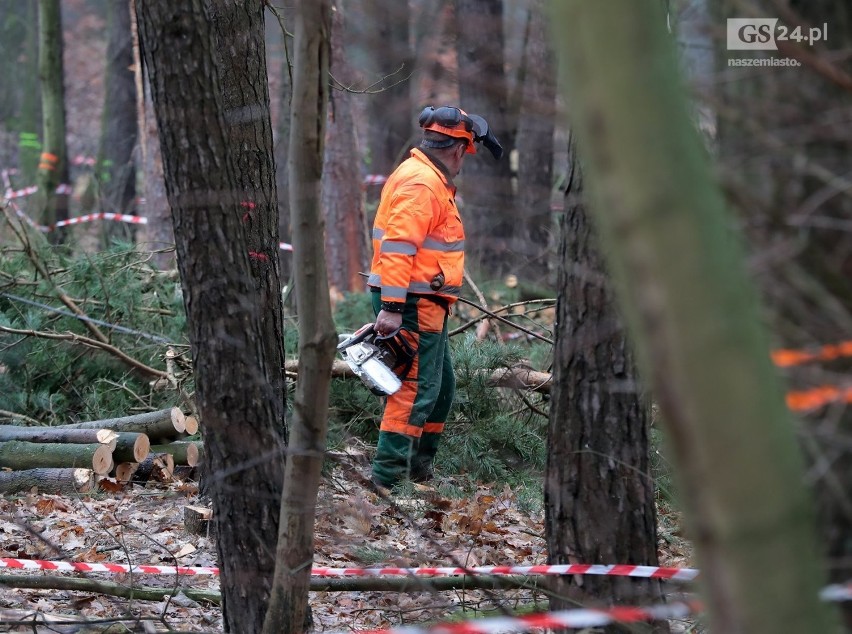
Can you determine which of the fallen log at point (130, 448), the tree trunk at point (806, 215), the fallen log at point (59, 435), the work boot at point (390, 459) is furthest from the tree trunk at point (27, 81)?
the tree trunk at point (806, 215)

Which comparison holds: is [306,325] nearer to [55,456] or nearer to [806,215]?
[806,215]

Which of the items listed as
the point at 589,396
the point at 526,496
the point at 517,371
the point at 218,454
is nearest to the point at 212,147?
the point at 218,454

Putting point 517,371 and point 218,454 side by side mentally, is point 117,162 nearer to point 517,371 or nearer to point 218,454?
point 517,371

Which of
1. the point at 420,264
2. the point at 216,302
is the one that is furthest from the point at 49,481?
the point at 216,302

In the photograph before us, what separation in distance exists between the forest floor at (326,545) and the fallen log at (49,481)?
6 centimetres

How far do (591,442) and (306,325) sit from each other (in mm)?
1041

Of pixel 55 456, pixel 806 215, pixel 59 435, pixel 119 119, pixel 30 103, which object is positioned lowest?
pixel 55 456

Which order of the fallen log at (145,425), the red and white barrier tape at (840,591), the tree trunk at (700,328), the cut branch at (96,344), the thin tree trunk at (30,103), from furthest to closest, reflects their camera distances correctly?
the thin tree trunk at (30,103)
the cut branch at (96,344)
the fallen log at (145,425)
the red and white barrier tape at (840,591)
the tree trunk at (700,328)

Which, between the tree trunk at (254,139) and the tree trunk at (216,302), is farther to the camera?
the tree trunk at (254,139)

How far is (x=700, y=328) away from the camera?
1365 millimetres

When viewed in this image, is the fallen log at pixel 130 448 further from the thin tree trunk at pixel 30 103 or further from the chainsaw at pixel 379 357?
the thin tree trunk at pixel 30 103

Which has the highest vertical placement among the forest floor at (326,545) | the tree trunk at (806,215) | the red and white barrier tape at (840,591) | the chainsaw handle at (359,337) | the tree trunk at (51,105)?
the tree trunk at (51,105)

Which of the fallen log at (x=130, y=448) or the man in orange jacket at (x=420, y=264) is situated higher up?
the man in orange jacket at (x=420, y=264)

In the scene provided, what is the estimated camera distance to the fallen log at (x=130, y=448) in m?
6.09
